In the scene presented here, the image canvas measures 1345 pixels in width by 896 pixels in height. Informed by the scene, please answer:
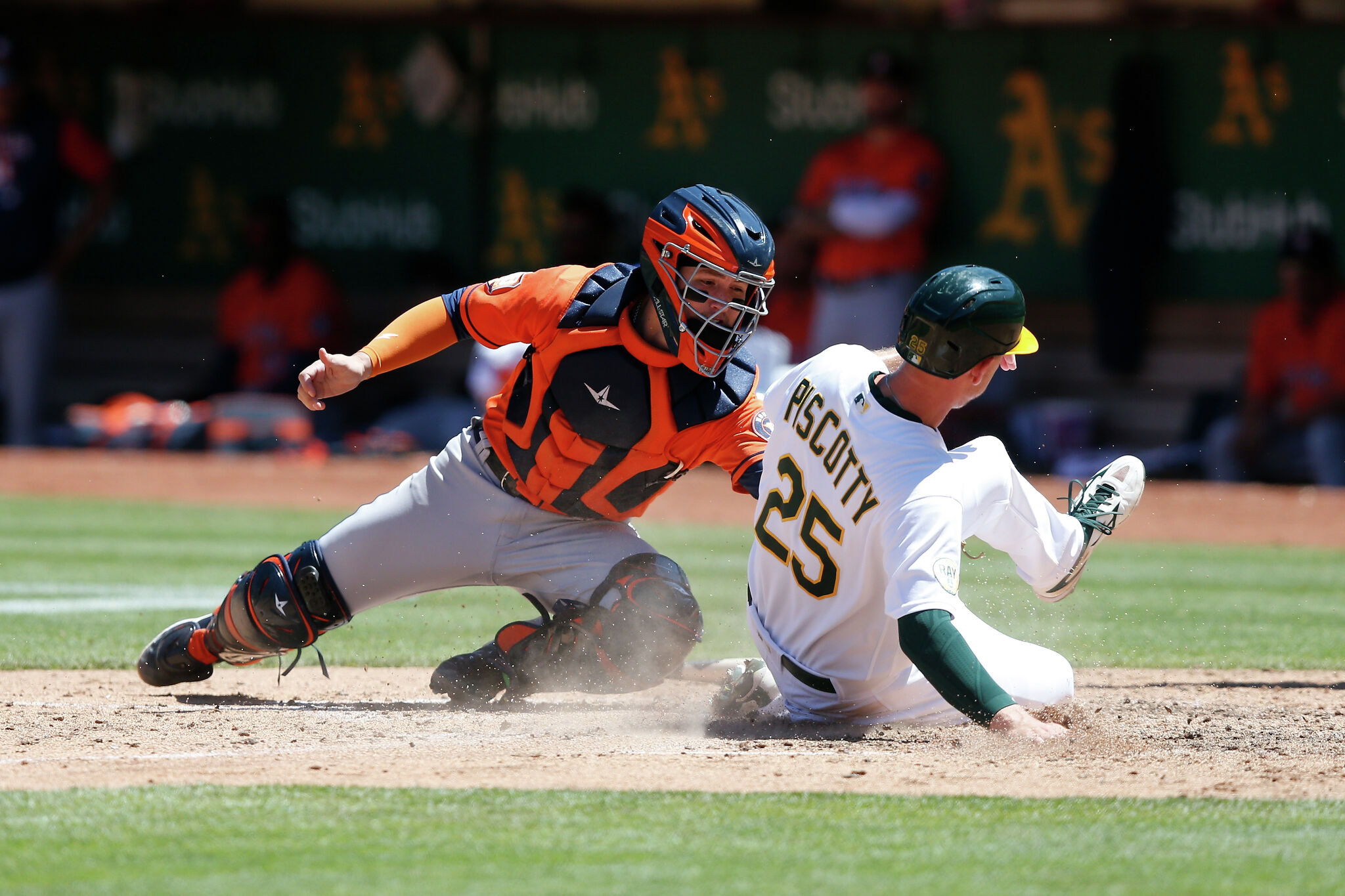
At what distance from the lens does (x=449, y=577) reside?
501cm

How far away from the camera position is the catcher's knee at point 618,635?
470 centimetres

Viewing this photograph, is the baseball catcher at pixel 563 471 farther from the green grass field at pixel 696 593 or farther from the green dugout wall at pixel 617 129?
the green dugout wall at pixel 617 129

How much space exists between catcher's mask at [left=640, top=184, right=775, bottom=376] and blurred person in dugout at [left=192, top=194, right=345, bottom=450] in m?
8.35

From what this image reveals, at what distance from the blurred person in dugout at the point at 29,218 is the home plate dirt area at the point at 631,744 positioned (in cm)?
809

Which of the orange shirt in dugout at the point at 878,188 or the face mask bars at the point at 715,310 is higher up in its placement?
the orange shirt in dugout at the point at 878,188

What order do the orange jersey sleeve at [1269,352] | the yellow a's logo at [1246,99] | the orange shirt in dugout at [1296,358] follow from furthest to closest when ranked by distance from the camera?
the yellow a's logo at [1246,99] < the orange jersey sleeve at [1269,352] < the orange shirt in dugout at [1296,358]

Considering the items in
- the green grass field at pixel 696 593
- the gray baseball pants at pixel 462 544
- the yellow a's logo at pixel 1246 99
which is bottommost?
the green grass field at pixel 696 593

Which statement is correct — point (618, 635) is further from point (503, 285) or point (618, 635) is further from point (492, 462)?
point (503, 285)

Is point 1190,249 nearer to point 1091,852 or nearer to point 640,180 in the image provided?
point 640,180

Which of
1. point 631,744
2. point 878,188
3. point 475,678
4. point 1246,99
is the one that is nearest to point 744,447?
point 631,744

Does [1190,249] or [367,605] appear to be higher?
[1190,249]

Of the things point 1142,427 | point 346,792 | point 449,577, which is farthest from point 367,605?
point 1142,427

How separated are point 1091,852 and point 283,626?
8.43 feet

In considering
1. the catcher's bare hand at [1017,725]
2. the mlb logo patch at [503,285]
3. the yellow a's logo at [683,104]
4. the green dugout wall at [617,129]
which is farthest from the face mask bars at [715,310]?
the yellow a's logo at [683,104]
